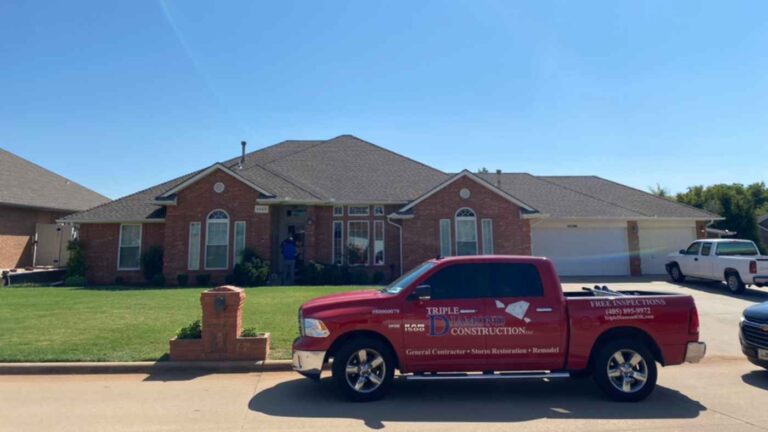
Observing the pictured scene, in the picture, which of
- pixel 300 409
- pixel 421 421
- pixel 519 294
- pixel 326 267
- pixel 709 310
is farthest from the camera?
pixel 326 267

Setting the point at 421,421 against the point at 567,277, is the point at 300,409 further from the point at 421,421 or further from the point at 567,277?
the point at 567,277

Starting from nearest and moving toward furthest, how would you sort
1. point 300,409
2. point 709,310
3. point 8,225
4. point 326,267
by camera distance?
point 300,409
point 709,310
point 326,267
point 8,225

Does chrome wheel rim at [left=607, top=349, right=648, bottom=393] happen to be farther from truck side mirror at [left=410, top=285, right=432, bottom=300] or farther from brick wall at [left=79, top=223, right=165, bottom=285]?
brick wall at [left=79, top=223, right=165, bottom=285]

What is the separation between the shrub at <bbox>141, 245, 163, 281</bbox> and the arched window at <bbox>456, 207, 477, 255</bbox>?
43.3 ft

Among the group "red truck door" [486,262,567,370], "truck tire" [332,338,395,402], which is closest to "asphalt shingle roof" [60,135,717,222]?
"truck tire" [332,338,395,402]

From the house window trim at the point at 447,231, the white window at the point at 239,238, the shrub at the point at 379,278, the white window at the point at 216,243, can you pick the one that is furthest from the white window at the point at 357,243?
the white window at the point at 216,243

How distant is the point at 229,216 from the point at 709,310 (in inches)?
684

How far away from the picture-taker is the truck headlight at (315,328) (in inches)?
227

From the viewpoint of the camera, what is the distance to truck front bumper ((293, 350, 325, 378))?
5.73 m

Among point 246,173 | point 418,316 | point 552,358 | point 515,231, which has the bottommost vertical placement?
point 552,358

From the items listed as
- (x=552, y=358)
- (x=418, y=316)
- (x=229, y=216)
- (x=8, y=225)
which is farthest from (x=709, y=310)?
(x=8, y=225)

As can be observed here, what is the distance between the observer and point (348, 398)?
5.70 meters

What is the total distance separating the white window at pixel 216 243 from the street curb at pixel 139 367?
39.7 ft

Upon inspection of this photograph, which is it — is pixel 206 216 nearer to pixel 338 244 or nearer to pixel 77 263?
pixel 338 244
